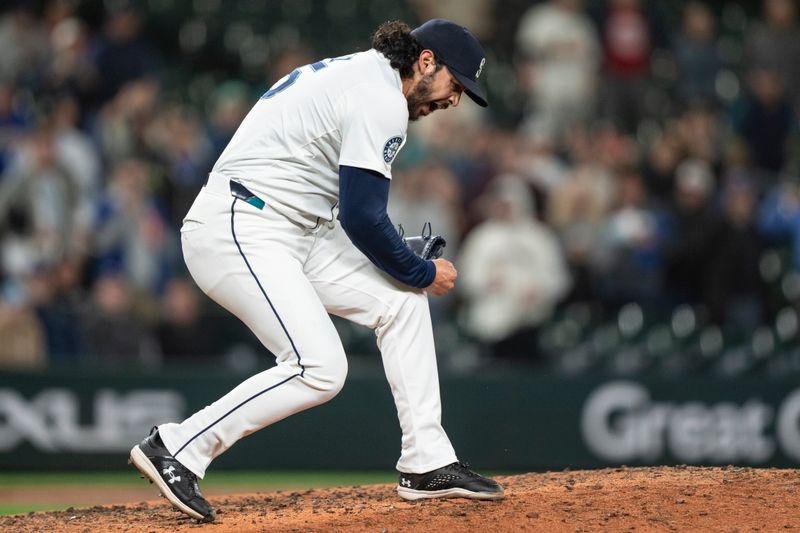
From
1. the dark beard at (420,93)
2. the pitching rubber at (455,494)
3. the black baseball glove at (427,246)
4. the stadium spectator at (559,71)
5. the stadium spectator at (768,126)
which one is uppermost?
the stadium spectator at (559,71)

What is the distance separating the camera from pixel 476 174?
37.8ft

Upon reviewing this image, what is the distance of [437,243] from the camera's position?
556cm

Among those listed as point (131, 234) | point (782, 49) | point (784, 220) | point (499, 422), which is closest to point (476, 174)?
point (499, 422)

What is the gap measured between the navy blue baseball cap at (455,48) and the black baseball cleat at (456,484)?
158 centimetres

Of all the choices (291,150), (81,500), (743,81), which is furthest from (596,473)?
(743,81)

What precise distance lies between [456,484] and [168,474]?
3.88 feet

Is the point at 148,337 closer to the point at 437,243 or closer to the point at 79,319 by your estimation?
the point at 79,319

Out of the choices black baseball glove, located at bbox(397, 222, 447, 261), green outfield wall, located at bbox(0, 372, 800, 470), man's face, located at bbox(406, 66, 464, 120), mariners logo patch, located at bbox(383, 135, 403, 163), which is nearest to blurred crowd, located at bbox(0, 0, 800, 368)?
green outfield wall, located at bbox(0, 372, 800, 470)

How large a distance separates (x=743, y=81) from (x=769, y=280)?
3.42 meters

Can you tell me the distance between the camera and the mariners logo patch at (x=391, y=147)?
487cm

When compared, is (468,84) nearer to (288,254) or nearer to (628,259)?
(288,254)

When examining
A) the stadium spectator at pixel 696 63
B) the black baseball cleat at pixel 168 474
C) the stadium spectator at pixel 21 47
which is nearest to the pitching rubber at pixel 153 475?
the black baseball cleat at pixel 168 474

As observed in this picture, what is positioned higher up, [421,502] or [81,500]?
[421,502]

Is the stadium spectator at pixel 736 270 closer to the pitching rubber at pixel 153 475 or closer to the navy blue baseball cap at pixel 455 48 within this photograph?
the navy blue baseball cap at pixel 455 48
